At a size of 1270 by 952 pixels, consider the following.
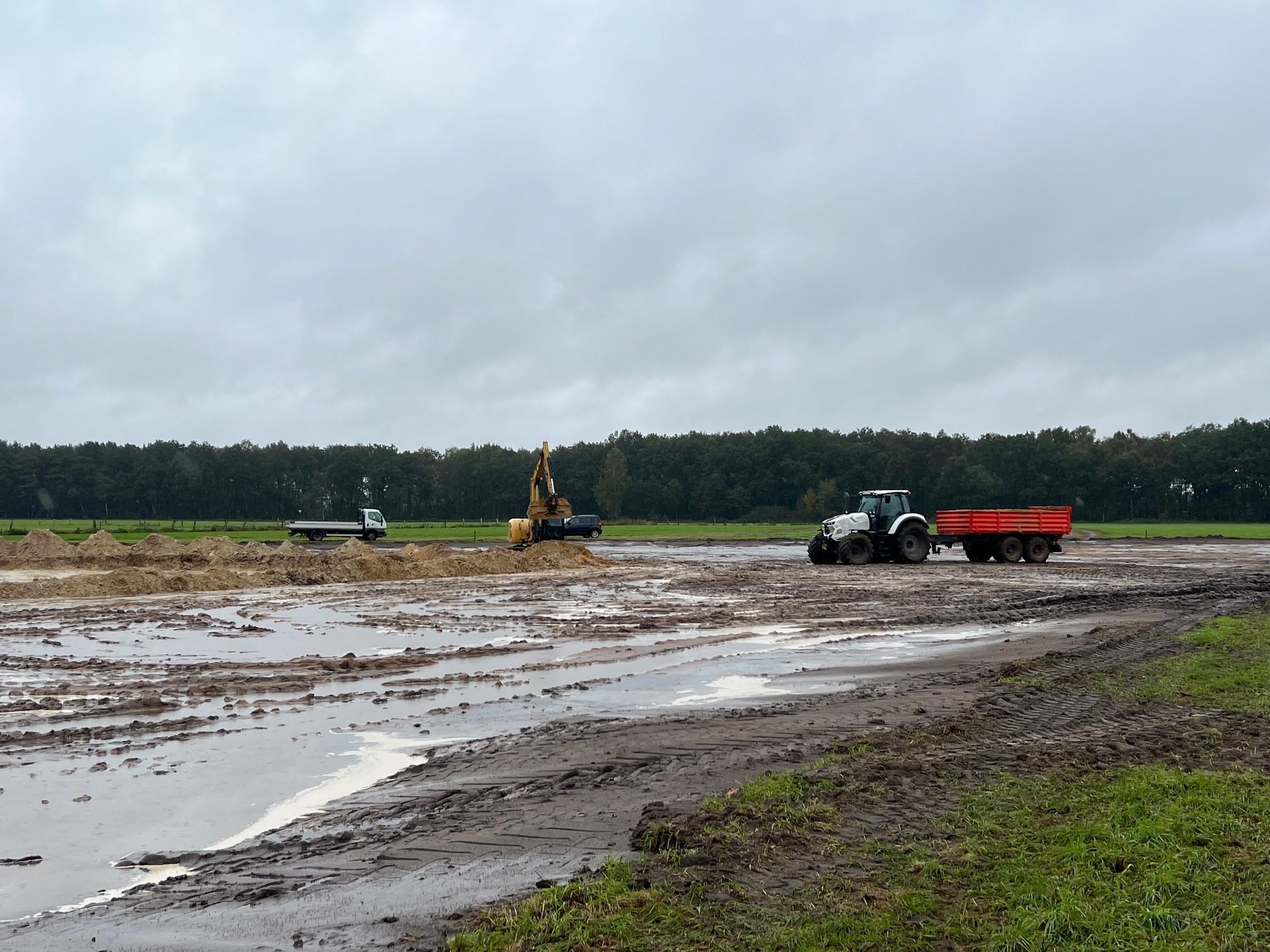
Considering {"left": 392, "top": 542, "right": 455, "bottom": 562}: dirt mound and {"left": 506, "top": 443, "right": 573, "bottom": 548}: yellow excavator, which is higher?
{"left": 506, "top": 443, "right": 573, "bottom": 548}: yellow excavator

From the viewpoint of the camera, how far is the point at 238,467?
142 m

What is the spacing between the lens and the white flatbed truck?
6134 cm

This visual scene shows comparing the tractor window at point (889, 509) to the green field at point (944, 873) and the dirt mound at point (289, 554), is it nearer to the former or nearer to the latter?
the dirt mound at point (289, 554)

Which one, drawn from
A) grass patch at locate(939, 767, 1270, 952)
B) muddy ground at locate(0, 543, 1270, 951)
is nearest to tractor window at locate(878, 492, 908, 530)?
muddy ground at locate(0, 543, 1270, 951)

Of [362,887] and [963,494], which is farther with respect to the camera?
[963,494]

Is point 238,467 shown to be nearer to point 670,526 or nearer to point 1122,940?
point 670,526

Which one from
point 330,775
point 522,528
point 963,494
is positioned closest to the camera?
point 330,775

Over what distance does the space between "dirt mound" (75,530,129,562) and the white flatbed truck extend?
57.2ft

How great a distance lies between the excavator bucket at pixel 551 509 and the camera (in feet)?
131

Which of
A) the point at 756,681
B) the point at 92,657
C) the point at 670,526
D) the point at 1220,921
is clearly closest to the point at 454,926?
the point at 1220,921

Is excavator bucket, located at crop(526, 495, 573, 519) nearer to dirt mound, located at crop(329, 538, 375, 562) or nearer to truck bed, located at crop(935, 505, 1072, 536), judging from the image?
dirt mound, located at crop(329, 538, 375, 562)

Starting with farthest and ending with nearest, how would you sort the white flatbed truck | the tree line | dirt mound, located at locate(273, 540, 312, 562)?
the tree line → the white flatbed truck → dirt mound, located at locate(273, 540, 312, 562)

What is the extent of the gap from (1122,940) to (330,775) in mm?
5911

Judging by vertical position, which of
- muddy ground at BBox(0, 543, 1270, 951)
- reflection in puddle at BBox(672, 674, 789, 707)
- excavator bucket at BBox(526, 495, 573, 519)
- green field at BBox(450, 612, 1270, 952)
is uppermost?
excavator bucket at BBox(526, 495, 573, 519)
